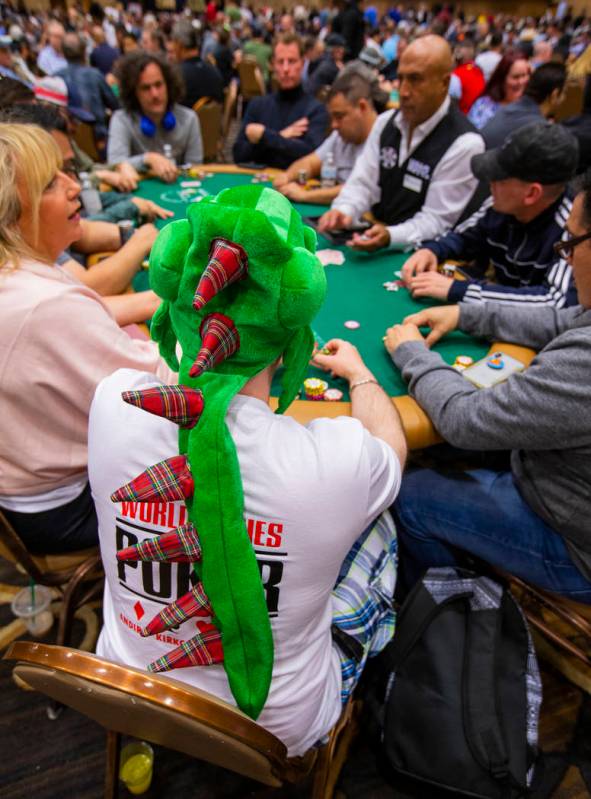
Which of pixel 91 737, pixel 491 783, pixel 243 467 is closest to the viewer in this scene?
pixel 243 467

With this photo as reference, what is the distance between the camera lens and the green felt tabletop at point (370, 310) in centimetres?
173

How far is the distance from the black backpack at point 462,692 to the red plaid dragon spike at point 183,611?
822mm

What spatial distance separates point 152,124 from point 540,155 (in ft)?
8.59

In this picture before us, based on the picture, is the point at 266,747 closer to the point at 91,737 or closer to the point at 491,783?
the point at 491,783

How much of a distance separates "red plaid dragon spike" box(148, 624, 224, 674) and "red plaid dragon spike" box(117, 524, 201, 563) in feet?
0.54

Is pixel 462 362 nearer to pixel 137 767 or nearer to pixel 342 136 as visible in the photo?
pixel 137 767

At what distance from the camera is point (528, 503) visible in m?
1.53

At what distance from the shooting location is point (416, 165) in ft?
9.03

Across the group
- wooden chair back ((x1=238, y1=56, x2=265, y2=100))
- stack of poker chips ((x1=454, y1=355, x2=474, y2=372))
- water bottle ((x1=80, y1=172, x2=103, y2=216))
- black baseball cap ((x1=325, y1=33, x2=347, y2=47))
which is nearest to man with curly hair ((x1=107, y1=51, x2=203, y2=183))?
water bottle ((x1=80, y1=172, x2=103, y2=216))

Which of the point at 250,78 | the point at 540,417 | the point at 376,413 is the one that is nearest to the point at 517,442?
the point at 540,417

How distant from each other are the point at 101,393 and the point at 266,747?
666 millimetres

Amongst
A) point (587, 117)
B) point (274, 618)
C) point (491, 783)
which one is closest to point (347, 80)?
point (587, 117)

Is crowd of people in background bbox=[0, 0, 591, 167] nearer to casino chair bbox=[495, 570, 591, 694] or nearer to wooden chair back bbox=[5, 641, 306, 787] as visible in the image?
wooden chair back bbox=[5, 641, 306, 787]

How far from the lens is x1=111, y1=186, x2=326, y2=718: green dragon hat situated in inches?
30.7
